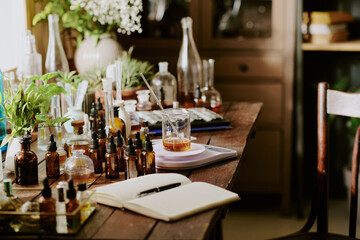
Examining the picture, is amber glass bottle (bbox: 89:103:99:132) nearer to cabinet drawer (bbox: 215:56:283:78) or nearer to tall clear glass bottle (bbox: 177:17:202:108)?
tall clear glass bottle (bbox: 177:17:202:108)

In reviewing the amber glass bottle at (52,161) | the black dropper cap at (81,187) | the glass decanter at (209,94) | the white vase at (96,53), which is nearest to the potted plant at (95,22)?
the white vase at (96,53)

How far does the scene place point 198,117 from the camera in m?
2.13

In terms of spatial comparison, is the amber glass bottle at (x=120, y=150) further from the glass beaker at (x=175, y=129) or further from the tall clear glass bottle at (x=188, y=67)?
the tall clear glass bottle at (x=188, y=67)

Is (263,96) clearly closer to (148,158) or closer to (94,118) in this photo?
(94,118)

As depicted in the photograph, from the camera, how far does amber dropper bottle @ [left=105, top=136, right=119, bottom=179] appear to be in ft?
5.09

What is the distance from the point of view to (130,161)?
154 centimetres

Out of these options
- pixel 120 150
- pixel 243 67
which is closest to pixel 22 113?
pixel 120 150

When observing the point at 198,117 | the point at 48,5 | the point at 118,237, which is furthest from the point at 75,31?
the point at 118,237

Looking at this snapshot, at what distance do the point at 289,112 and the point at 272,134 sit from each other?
163 millimetres

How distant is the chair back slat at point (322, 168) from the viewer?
6.33ft

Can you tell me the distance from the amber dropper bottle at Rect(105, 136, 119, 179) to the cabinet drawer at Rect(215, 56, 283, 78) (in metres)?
1.88

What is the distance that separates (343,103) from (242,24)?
1.64 m

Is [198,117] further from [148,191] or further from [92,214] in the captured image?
[92,214]

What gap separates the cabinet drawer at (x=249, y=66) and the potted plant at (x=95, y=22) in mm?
771
